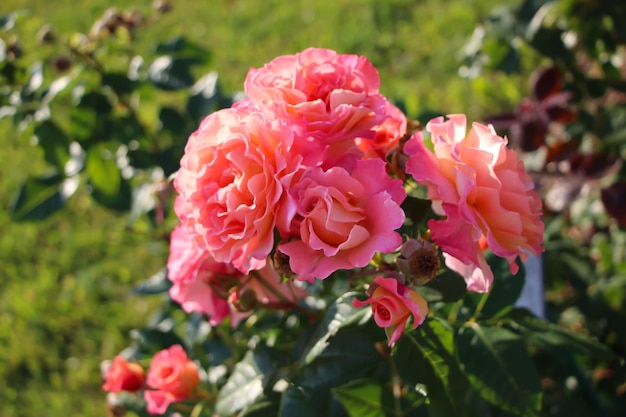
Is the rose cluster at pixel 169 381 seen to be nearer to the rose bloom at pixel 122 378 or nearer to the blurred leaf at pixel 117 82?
the rose bloom at pixel 122 378

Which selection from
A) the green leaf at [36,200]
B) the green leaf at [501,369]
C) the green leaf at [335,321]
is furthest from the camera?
the green leaf at [36,200]

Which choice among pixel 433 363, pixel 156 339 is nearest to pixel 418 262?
pixel 433 363

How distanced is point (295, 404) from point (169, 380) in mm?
246

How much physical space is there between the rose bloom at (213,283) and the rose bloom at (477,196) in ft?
0.93

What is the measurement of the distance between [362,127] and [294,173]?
0.14 m

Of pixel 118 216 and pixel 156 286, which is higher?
pixel 156 286

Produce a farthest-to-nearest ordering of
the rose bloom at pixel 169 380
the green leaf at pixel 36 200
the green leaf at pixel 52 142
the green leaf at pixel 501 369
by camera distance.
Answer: the green leaf at pixel 36 200 → the green leaf at pixel 52 142 → the rose bloom at pixel 169 380 → the green leaf at pixel 501 369

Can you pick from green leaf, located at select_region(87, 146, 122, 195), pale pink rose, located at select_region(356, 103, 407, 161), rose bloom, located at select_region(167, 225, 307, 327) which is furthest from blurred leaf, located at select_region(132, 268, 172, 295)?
pale pink rose, located at select_region(356, 103, 407, 161)

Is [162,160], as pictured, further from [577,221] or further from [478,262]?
[577,221]

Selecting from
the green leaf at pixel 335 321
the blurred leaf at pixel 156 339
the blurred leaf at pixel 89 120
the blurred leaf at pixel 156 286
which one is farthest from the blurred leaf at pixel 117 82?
the green leaf at pixel 335 321

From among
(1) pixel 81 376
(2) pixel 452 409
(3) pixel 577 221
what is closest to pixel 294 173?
(2) pixel 452 409

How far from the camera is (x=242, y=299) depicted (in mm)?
1056

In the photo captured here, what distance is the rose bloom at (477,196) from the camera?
861mm

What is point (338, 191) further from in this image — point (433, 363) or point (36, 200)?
point (36, 200)
